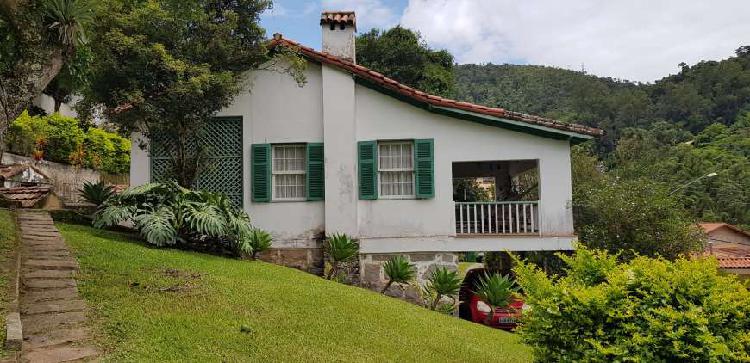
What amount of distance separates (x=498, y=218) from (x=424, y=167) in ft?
6.90

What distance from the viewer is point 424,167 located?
37.0 ft

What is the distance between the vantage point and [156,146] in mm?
11797

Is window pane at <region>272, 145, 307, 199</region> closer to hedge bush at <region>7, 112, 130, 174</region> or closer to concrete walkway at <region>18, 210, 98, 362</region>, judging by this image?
concrete walkway at <region>18, 210, 98, 362</region>

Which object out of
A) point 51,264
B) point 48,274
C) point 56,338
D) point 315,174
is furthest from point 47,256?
point 315,174

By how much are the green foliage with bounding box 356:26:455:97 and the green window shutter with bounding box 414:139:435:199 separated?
11.1 metres

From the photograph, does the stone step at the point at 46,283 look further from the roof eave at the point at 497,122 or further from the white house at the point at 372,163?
the roof eave at the point at 497,122

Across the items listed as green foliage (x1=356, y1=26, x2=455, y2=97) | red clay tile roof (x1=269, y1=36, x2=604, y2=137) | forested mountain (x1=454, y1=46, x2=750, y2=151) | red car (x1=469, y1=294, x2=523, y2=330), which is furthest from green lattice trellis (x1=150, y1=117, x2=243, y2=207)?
forested mountain (x1=454, y1=46, x2=750, y2=151)

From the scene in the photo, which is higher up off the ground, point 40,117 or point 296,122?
point 40,117

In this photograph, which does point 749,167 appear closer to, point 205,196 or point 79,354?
point 205,196

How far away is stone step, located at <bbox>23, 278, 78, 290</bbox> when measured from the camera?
221 inches

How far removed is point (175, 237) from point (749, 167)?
42748 millimetres

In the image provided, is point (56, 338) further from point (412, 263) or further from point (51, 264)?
point (412, 263)

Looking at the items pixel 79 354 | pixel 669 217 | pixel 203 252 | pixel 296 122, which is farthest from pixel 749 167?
pixel 79 354

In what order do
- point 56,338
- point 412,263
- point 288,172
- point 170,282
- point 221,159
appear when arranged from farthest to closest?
point 221,159
point 288,172
point 412,263
point 170,282
point 56,338
